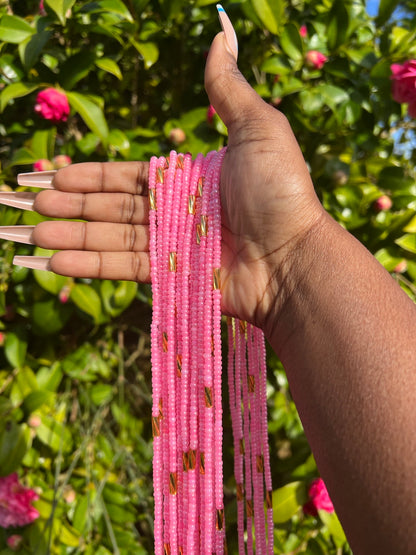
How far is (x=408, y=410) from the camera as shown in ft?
2.08

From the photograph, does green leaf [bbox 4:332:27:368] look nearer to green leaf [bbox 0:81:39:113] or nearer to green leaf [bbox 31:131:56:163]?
green leaf [bbox 31:131:56:163]

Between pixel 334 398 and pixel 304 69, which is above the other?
pixel 304 69

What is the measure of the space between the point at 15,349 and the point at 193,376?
2.17 ft

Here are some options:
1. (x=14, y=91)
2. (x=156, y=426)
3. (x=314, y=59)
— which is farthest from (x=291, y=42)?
(x=156, y=426)

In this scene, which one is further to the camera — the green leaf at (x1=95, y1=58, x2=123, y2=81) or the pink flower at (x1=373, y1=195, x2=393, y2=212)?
the pink flower at (x1=373, y1=195, x2=393, y2=212)

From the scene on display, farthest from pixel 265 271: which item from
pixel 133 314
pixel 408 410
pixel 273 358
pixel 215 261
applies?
pixel 133 314

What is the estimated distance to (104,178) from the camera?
1012 millimetres

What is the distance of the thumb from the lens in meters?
0.88

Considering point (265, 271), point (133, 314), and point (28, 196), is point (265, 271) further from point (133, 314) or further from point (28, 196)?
point (133, 314)

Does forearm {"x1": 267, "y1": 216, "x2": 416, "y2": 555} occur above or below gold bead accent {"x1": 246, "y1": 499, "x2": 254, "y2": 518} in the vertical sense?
above

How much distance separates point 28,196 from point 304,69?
2.63 ft

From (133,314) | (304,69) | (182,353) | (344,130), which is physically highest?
(304,69)

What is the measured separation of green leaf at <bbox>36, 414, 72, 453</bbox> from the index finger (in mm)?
697

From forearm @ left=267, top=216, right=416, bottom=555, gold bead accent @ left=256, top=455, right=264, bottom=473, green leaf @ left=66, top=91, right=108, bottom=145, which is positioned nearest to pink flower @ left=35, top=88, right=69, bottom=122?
green leaf @ left=66, top=91, right=108, bottom=145
